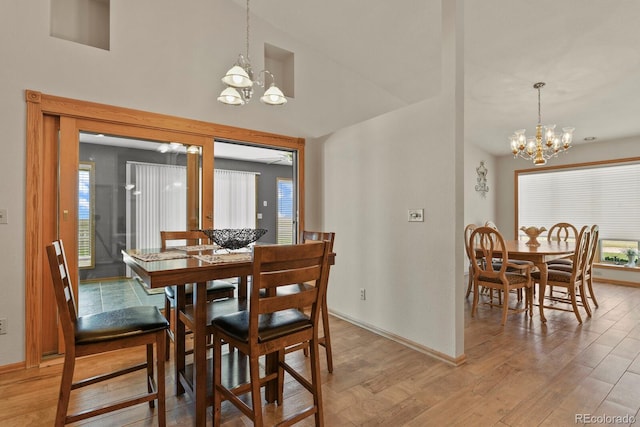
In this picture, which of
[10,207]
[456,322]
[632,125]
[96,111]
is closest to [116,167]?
[96,111]

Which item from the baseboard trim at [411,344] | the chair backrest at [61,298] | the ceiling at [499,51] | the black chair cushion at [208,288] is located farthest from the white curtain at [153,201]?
the baseboard trim at [411,344]

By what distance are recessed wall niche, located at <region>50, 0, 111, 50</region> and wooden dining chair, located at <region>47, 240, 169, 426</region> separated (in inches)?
80.4

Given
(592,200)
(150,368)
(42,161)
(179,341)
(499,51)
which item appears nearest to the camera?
(150,368)

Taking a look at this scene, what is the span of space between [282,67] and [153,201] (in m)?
2.21

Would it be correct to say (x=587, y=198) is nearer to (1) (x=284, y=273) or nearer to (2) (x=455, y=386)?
(2) (x=455, y=386)

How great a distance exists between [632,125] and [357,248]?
4.73 meters

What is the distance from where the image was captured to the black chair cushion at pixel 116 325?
154 cm

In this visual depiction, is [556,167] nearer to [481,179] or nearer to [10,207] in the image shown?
[481,179]

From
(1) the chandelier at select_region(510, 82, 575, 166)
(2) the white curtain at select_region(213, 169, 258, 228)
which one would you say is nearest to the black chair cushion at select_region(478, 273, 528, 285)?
(1) the chandelier at select_region(510, 82, 575, 166)

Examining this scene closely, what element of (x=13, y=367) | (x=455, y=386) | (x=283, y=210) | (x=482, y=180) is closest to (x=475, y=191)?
(x=482, y=180)

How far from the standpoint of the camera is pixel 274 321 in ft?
5.33

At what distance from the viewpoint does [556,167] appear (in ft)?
19.5

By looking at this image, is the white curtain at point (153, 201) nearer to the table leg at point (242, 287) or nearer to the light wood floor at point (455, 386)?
the light wood floor at point (455, 386)

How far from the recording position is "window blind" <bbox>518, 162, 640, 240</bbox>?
5.20m
